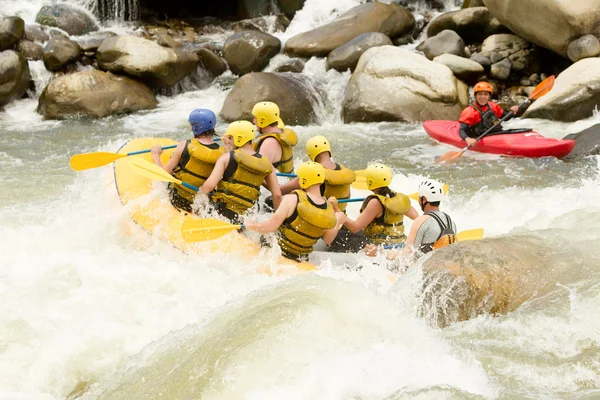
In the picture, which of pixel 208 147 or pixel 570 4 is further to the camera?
pixel 570 4

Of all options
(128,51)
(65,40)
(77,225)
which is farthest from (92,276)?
(65,40)

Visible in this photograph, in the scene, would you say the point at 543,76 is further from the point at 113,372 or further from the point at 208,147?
the point at 113,372

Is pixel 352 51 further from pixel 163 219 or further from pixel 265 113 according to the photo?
pixel 163 219

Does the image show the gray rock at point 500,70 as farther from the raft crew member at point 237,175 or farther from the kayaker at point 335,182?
the raft crew member at point 237,175

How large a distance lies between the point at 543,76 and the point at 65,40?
8.04 m

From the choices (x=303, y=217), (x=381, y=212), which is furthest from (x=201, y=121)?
(x=381, y=212)

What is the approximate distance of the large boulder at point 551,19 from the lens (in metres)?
10.5

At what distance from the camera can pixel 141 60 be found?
10969mm

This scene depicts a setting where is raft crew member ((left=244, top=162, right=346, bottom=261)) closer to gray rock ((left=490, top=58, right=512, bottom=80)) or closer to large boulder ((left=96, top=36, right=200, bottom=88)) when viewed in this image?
large boulder ((left=96, top=36, right=200, bottom=88))

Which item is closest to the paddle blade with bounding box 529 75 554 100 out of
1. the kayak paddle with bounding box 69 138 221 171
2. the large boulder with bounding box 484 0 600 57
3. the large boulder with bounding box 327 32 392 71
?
the large boulder with bounding box 484 0 600 57

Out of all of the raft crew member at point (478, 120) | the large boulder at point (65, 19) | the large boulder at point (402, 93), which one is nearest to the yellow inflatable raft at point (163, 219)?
the raft crew member at point (478, 120)

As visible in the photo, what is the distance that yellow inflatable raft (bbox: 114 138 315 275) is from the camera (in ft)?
15.9

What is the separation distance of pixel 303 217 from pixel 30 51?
863cm

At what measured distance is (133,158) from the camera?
5.54 meters
